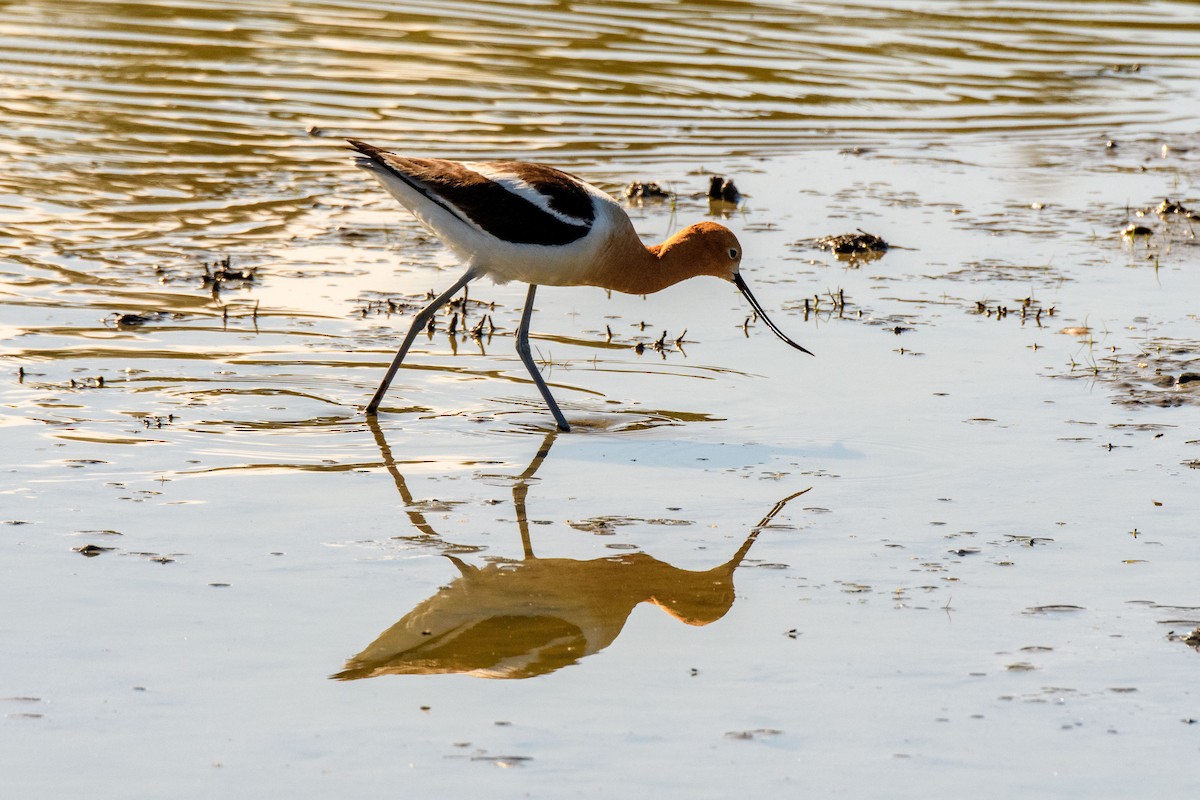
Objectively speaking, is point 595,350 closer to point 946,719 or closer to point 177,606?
point 177,606

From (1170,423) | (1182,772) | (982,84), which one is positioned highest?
(982,84)

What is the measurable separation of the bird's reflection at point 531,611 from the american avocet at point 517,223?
157cm

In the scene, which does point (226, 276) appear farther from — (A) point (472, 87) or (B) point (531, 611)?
(A) point (472, 87)

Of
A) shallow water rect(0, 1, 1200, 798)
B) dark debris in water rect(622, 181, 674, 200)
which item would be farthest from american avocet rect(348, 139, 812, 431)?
dark debris in water rect(622, 181, 674, 200)

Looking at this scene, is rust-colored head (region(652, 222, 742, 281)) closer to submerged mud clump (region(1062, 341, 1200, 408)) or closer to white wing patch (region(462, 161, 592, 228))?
white wing patch (region(462, 161, 592, 228))

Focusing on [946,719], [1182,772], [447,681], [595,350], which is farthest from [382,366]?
[1182,772]

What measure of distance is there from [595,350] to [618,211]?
1044mm

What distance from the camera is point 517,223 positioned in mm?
6949

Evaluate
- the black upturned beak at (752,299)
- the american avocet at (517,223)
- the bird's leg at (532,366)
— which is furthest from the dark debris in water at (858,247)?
the bird's leg at (532,366)

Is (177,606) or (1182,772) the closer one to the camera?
(1182,772)

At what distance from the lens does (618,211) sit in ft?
23.7

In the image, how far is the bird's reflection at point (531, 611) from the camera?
4.63 metres

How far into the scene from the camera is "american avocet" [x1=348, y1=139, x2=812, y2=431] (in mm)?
6965

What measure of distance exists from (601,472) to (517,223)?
1213mm
